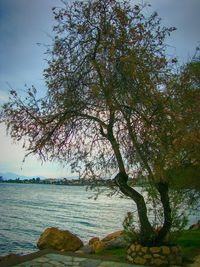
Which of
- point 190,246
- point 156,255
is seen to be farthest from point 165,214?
point 190,246

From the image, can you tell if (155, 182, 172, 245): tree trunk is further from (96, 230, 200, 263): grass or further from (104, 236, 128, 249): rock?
(104, 236, 128, 249): rock

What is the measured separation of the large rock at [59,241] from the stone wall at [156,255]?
356 inches

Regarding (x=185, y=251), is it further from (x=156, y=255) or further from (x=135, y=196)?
(x=135, y=196)

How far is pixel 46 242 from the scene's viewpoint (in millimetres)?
21297

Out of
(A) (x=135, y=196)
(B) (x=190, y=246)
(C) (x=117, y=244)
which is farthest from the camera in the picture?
(C) (x=117, y=244)

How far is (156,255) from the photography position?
11.9 m

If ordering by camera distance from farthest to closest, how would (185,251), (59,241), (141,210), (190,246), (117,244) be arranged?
(59,241) < (117,244) < (190,246) < (185,251) < (141,210)

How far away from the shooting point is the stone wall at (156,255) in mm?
11828

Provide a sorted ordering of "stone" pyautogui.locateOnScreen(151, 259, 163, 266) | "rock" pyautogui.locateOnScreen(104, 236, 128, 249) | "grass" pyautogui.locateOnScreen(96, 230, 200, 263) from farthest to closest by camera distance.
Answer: "rock" pyautogui.locateOnScreen(104, 236, 128, 249) → "grass" pyautogui.locateOnScreen(96, 230, 200, 263) → "stone" pyautogui.locateOnScreen(151, 259, 163, 266)

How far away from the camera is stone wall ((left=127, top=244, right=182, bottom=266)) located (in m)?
11.8

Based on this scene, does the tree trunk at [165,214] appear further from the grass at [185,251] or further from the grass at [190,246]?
the grass at [190,246]

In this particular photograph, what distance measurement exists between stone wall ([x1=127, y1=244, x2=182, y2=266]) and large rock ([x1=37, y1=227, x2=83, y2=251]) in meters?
9.04

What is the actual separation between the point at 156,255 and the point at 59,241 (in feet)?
32.4

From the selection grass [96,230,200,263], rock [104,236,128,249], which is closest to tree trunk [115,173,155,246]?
grass [96,230,200,263]
